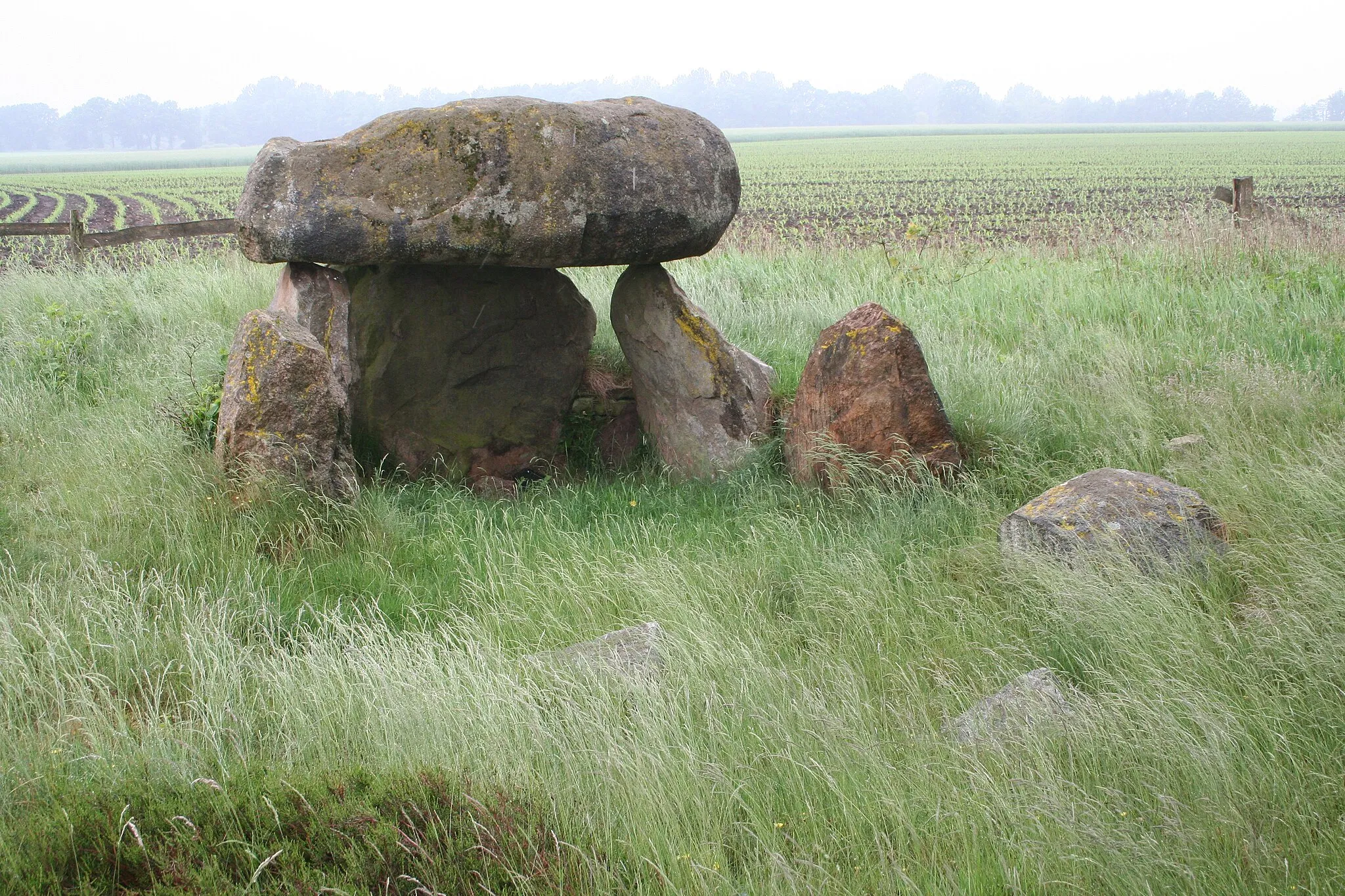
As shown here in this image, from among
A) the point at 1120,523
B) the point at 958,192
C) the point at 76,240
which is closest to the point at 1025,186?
the point at 958,192

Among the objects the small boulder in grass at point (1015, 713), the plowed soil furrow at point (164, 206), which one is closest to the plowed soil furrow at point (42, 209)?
the plowed soil furrow at point (164, 206)

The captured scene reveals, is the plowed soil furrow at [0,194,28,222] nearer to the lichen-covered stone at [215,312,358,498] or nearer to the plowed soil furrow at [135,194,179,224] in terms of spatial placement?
the plowed soil furrow at [135,194,179,224]

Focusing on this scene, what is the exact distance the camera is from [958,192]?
3869 centimetres

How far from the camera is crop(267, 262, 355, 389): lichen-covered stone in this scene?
21.2 feet

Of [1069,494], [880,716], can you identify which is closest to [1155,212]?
[1069,494]

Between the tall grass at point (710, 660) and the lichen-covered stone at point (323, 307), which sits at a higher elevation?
the lichen-covered stone at point (323, 307)

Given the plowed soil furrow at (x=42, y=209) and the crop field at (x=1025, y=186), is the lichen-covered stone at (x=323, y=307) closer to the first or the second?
the crop field at (x=1025, y=186)

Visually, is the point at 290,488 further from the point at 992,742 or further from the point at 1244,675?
the point at 1244,675

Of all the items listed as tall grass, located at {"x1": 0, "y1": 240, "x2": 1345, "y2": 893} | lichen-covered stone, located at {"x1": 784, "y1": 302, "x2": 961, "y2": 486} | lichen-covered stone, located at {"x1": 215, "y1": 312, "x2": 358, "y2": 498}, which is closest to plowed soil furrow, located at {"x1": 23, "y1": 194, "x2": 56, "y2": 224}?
tall grass, located at {"x1": 0, "y1": 240, "x2": 1345, "y2": 893}

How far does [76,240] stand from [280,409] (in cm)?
962

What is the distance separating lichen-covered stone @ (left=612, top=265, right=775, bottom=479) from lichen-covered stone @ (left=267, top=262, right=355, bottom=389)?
185 cm

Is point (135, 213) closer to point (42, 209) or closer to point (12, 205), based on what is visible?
point (42, 209)

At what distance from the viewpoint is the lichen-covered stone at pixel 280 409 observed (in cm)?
559

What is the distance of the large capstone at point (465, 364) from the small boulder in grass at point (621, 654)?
9.04 ft
